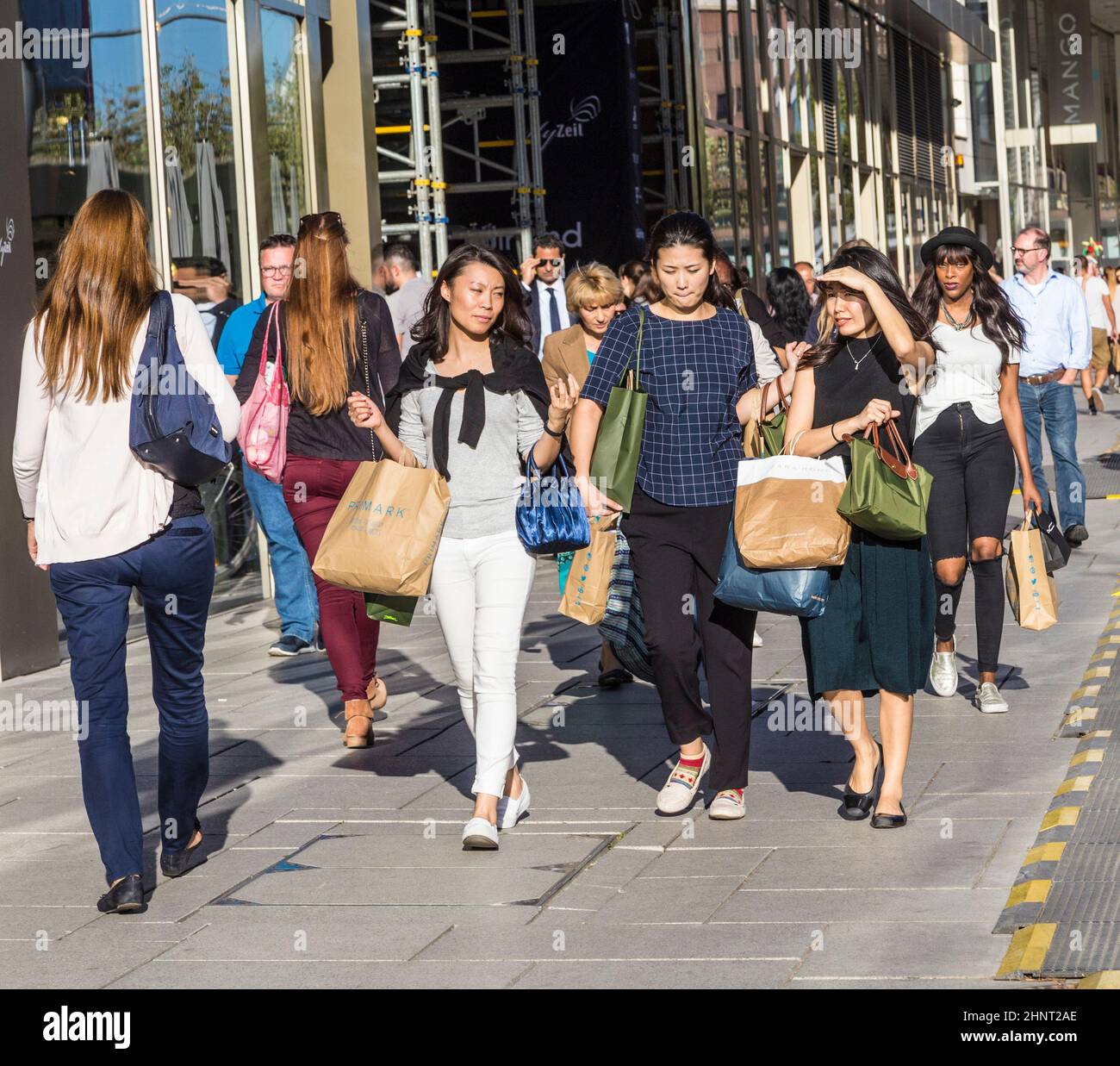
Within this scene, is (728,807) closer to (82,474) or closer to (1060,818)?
(1060,818)

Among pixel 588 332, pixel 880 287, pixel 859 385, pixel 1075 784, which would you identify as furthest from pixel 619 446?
pixel 588 332

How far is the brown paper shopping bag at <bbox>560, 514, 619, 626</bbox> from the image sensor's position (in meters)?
6.04

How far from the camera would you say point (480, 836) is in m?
5.79

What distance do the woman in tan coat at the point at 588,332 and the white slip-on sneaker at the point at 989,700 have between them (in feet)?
5.36

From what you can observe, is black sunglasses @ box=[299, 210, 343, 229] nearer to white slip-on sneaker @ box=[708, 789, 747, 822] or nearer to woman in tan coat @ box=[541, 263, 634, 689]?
woman in tan coat @ box=[541, 263, 634, 689]

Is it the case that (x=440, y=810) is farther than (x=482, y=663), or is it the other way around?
(x=440, y=810)

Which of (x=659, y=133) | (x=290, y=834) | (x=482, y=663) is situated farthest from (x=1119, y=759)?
(x=659, y=133)

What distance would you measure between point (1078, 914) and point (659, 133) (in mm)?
17482

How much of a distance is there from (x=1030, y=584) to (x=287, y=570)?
13.5 ft

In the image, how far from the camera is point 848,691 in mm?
5984

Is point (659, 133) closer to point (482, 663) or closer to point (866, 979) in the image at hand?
point (482, 663)

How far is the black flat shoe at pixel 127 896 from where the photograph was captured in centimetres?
524

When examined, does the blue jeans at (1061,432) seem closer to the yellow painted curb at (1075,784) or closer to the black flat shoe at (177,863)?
the yellow painted curb at (1075,784)

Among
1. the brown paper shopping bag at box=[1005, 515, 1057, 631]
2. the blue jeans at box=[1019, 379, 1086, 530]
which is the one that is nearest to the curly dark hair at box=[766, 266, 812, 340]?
the blue jeans at box=[1019, 379, 1086, 530]
